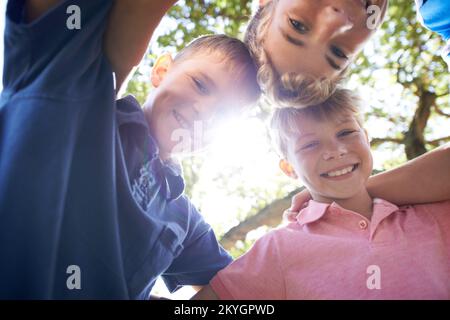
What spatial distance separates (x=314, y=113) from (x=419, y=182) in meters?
0.22

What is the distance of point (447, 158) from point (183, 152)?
1.55ft

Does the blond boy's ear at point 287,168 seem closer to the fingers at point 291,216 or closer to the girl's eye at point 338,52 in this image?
the fingers at point 291,216

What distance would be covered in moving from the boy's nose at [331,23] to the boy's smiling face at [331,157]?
184 mm

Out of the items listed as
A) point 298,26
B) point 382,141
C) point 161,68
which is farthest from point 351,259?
point 382,141

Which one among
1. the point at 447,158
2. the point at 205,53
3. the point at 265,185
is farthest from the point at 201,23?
the point at 447,158

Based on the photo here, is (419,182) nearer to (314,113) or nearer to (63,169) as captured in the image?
(314,113)

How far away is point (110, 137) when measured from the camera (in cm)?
58

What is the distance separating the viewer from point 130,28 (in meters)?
0.56

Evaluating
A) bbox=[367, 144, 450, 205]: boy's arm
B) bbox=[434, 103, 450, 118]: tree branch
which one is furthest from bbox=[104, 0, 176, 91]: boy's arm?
bbox=[434, 103, 450, 118]: tree branch

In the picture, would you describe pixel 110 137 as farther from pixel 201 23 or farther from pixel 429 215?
pixel 201 23

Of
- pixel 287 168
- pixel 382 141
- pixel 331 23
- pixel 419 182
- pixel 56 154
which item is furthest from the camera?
pixel 382 141

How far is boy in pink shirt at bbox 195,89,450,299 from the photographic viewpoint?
666 millimetres

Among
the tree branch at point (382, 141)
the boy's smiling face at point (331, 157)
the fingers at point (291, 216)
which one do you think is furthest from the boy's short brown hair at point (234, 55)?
the tree branch at point (382, 141)

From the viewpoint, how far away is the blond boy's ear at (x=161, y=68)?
83 cm
